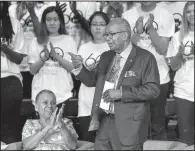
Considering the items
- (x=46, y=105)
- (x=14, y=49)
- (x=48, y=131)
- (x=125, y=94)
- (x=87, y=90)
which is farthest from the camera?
(x=14, y=49)

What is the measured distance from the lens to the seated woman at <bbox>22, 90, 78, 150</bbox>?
15.8 ft

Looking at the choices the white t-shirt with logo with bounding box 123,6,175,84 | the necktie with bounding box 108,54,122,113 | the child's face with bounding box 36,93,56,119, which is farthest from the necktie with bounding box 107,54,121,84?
the white t-shirt with logo with bounding box 123,6,175,84

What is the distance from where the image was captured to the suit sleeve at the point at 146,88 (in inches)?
163

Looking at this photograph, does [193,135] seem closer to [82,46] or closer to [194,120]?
[194,120]

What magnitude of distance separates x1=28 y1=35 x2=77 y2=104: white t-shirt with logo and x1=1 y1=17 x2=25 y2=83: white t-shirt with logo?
0.22 m

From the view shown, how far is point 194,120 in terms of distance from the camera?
550 cm

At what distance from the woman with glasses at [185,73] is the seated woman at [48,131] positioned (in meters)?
1.09

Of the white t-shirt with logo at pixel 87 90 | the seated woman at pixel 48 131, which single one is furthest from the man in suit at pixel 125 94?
the white t-shirt with logo at pixel 87 90

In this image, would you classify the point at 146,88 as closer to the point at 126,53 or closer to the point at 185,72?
the point at 126,53

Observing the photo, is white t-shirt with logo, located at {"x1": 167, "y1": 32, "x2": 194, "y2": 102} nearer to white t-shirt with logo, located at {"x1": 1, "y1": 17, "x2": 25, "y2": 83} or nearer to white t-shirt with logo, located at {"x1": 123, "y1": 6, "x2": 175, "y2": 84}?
white t-shirt with logo, located at {"x1": 123, "y1": 6, "x2": 175, "y2": 84}

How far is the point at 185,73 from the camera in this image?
553 cm

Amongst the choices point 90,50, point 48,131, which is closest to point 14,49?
point 90,50

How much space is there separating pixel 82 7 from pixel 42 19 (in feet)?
1.57

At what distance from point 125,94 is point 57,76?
1508mm
